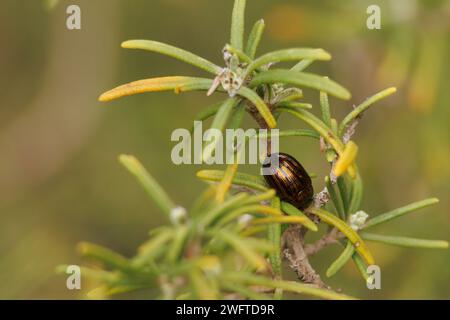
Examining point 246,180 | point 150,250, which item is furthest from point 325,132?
point 150,250

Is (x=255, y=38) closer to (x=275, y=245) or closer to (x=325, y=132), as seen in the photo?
(x=325, y=132)

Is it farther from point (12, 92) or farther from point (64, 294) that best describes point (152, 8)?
point (64, 294)

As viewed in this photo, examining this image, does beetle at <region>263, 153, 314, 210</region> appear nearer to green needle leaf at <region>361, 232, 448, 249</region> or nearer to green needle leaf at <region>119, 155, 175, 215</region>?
green needle leaf at <region>361, 232, 448, 249</region>

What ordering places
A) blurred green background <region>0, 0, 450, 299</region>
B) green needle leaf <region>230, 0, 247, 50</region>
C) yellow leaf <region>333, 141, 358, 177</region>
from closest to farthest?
1. yellow leaf <region>333, 141, 358, 177</region>
2. green needle leaf <region>230, 0, 247, 50</region>
3. blurred green background <region>0, 0, 450, 299</region>

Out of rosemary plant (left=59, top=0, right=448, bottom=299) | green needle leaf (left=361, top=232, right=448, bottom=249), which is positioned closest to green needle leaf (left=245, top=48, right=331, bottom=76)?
rosemary plant (left=59, top=0, right=448, bottom=299)

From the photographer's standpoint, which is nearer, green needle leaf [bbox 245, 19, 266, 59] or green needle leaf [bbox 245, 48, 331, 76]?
green needle leaf [bbox 245, 48, 331, 76]
